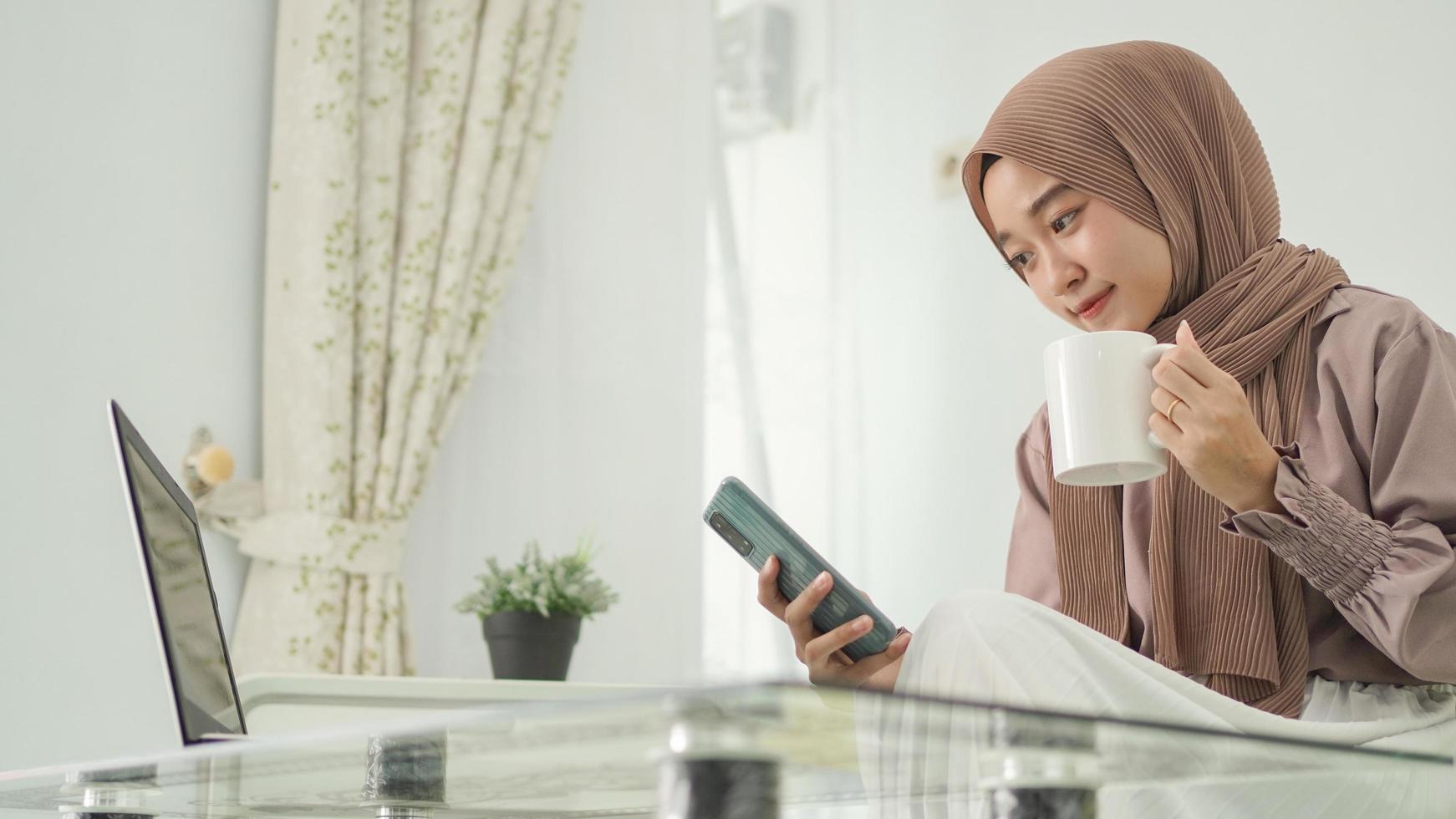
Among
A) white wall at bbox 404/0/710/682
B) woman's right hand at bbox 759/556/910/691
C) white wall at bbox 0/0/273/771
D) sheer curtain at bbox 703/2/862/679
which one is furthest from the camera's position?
sheer curtain at bbox 703/2/862/679

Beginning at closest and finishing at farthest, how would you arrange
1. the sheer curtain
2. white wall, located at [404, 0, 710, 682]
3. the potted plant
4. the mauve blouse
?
the mauve blouse < the potted plant < white wall, located at [404, 0, 710, 682] < the sheer curtain

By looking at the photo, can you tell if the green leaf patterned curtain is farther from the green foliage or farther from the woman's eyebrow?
the woman's eyebrow

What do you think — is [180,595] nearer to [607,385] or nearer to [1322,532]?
[1322,532]

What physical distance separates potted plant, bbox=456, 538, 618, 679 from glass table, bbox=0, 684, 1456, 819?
123cm

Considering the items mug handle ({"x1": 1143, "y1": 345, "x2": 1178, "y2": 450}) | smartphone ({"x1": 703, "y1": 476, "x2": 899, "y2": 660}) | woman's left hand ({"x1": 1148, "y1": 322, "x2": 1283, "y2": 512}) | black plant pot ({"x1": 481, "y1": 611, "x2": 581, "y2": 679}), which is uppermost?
mug handle ({"x1": 1143, "y1": 345, "x2": 1178, "y2": 450})

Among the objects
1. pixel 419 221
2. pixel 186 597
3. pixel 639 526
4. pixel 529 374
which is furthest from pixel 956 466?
pixel 186 597

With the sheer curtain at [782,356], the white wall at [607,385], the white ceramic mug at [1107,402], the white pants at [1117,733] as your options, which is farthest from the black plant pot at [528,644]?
the white pants at [1117,733]

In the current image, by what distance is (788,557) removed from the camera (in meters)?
1.09

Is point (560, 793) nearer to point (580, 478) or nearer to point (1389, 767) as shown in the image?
point (1389, 767)

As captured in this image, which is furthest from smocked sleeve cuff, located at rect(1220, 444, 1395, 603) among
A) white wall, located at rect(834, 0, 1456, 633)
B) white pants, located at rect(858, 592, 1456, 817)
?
white wall, located at rect(834, 0, 1456, 633)

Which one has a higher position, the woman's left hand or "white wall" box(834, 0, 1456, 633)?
"white wall" box(834, 0, 1456, 633)

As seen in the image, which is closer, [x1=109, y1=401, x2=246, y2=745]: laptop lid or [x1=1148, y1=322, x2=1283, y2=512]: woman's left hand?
[x1=109, y1=401, x2=246, y2=745]: laptop lid

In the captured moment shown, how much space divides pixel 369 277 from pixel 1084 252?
52.8 inches

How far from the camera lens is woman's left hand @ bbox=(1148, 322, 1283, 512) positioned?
0.96 m
